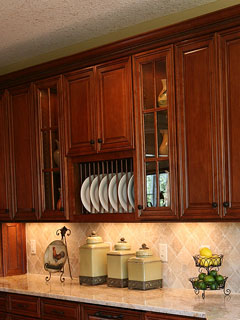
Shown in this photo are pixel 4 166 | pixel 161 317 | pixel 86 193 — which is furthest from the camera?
pixel 4 166

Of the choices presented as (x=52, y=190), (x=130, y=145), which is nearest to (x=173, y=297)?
(x=130, y=145)

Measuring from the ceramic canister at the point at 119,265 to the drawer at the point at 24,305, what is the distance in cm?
58

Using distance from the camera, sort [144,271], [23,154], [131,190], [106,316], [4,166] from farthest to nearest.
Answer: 1. [4,166]
2. [23,154]
3. [131,190]
4. [144,271]
5. [106,316]

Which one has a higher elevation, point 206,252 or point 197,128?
point 197,128

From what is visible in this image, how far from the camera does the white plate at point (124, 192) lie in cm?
381

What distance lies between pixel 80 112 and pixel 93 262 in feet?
3.63

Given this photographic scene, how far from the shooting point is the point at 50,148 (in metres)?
4.33

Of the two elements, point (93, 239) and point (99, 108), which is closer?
point (99, 108)

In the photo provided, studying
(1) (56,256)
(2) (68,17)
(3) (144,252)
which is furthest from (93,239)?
(2) (68,17)

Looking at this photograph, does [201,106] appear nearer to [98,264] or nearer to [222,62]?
[222,62]

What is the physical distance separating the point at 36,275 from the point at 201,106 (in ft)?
7.80

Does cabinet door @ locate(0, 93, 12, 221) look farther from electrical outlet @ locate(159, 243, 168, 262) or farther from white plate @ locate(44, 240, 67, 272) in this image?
electrical outlet @ locate(159, 243, 168, 262)

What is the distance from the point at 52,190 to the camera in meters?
4.29

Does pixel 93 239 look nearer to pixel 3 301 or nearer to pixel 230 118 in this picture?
pixel 3 301
